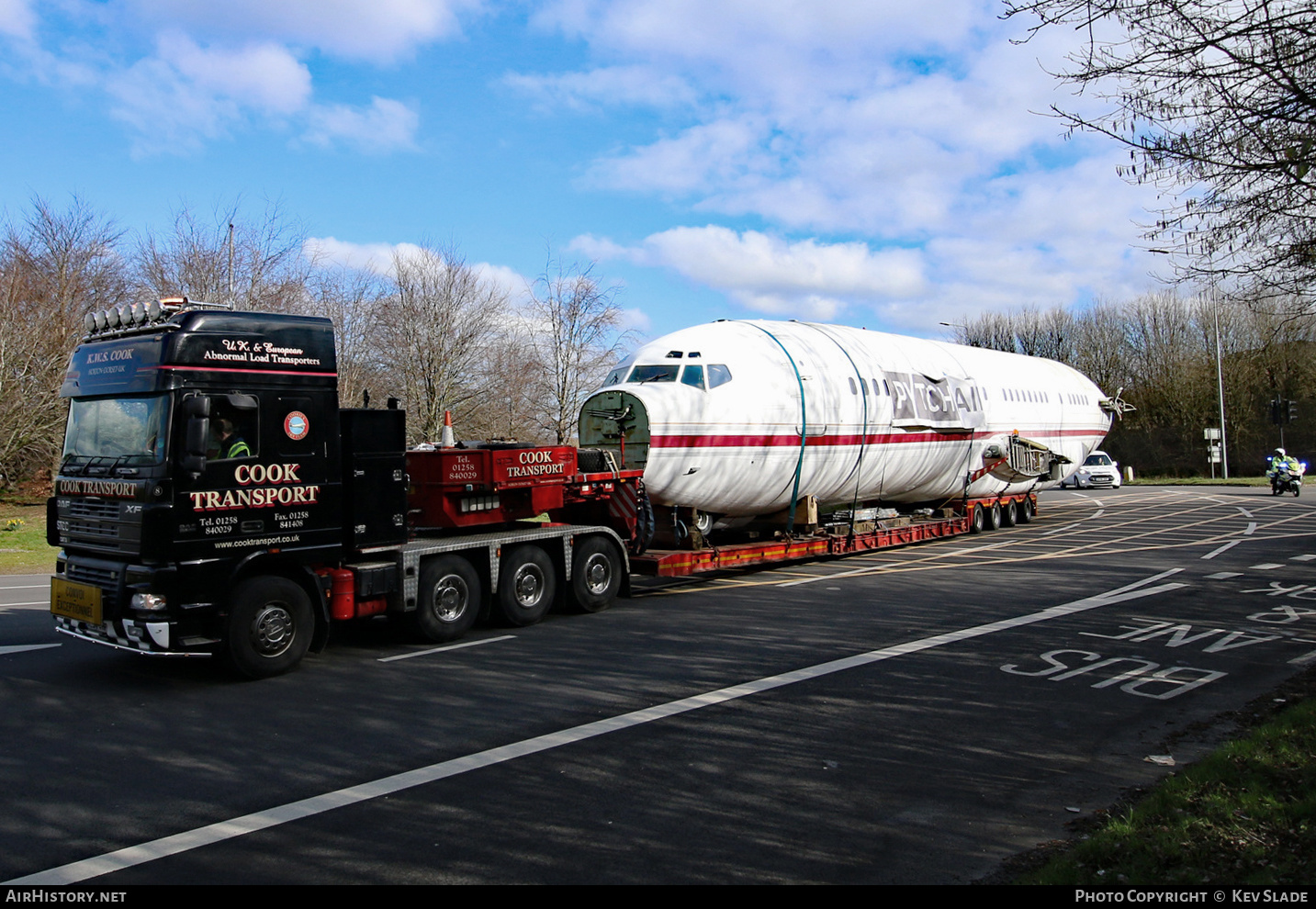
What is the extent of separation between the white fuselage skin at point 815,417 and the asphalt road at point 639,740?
2.64 meters

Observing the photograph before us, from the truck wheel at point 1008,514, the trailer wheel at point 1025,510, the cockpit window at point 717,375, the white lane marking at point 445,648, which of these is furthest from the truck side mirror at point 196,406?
the trailer wheel at point 1025,510

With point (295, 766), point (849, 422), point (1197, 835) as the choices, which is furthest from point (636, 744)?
point (849, 422)

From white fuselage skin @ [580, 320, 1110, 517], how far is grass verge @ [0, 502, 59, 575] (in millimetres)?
12240

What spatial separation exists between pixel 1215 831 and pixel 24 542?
23853 mm

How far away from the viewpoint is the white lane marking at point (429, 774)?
4.80 metres

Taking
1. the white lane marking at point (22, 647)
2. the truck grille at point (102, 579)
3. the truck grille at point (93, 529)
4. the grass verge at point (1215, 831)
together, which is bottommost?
the grass verge at point (1215, 831)

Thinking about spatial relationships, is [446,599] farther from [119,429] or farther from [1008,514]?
[1008,514]

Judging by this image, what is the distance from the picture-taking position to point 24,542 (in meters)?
20.8

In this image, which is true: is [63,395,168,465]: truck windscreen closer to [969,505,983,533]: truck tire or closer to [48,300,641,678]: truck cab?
[48,300,641,678]: truck cab

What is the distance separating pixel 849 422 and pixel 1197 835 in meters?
12.1

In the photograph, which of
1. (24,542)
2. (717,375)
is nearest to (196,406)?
(717,375)

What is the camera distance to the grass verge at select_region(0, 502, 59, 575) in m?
17.8

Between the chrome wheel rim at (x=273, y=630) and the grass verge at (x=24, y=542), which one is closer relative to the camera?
the chrome wheel rim at (x=273, y=630)

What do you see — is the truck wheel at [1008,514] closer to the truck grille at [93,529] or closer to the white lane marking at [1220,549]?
the white lane marking at [1220,549]
